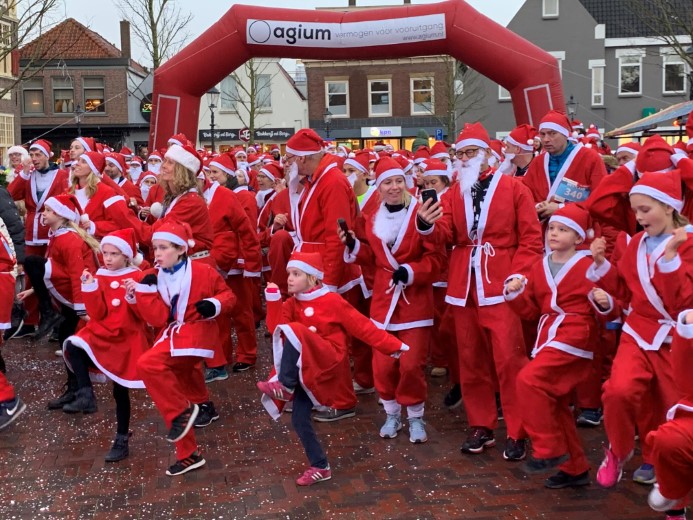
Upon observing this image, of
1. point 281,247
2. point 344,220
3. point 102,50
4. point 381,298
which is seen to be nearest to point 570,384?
point 381,298

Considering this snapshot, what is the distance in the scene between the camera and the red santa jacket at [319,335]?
5.37m

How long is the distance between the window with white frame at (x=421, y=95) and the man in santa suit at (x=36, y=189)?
120 feet

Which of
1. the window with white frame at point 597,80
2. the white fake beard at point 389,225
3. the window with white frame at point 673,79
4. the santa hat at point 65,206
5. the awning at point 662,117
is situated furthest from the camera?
the window with white frame at point 597,80

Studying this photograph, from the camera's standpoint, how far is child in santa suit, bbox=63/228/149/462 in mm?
6031

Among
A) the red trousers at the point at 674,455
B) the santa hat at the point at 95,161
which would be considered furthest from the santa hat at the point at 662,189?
the santa hat at the point at 95,161

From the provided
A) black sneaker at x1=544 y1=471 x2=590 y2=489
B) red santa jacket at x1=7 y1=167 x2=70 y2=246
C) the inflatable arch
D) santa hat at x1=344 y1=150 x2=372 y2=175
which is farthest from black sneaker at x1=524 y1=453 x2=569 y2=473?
the inflatable arch

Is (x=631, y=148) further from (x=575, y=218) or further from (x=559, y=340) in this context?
(x=559, y=340)

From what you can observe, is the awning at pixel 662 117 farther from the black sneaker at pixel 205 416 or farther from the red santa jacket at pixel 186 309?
the red santa jacket at pixel 186 309

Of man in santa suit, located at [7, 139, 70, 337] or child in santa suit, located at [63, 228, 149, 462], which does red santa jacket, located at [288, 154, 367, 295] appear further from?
man in santa suit, located at [7, 139, 70, 337]

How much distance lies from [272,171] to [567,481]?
24.6 ft

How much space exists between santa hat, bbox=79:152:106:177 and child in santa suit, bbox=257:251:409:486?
3573mm

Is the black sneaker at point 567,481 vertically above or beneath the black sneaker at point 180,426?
beneath

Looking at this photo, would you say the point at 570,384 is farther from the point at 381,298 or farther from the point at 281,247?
the point at 281,247

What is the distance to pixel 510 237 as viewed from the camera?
234 inches
